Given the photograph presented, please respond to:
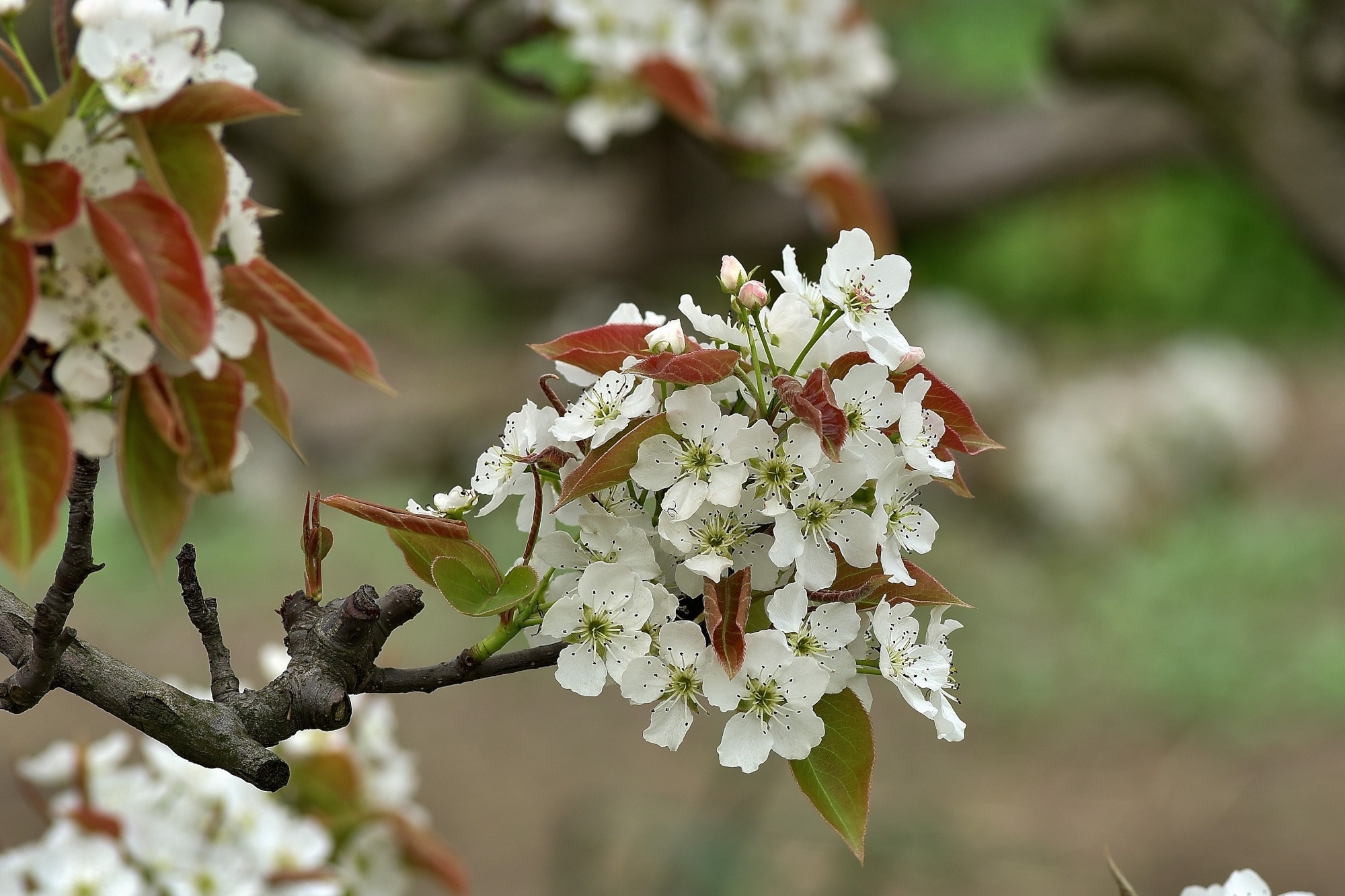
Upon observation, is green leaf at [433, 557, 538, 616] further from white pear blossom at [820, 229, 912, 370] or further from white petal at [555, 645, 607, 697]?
white pear blossom at [820, 229, 912, 370]

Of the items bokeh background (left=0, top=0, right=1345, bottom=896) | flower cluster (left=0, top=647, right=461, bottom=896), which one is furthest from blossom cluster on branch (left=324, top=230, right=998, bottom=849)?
bokeh background (left=0, top=0, right=1345, bottom=896)

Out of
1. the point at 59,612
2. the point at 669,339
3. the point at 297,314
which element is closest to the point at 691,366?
the point at 669,339

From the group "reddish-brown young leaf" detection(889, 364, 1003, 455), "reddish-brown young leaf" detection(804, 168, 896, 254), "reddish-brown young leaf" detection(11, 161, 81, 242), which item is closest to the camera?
"reddish-brown young leaf" detection(11, 161, 81, 242)

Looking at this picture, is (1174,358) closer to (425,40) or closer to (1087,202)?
(1087,202)

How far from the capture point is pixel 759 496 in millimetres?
700

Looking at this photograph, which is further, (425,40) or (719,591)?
(425,40)

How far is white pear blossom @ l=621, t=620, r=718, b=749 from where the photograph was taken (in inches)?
27.4

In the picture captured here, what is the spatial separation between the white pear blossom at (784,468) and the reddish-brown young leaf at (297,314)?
0.22 metres

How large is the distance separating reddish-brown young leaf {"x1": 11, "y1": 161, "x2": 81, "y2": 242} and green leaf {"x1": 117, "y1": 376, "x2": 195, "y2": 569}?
102 millimetres

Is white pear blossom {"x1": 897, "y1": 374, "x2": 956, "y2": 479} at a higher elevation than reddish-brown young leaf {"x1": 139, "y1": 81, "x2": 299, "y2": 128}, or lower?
lower

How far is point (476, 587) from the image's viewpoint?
73cm

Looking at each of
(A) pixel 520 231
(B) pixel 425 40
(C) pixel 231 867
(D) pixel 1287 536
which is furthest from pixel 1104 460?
(C) pixel 231 867

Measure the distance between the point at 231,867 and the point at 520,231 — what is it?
3.90 metres

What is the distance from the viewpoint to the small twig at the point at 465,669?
0.73 m
